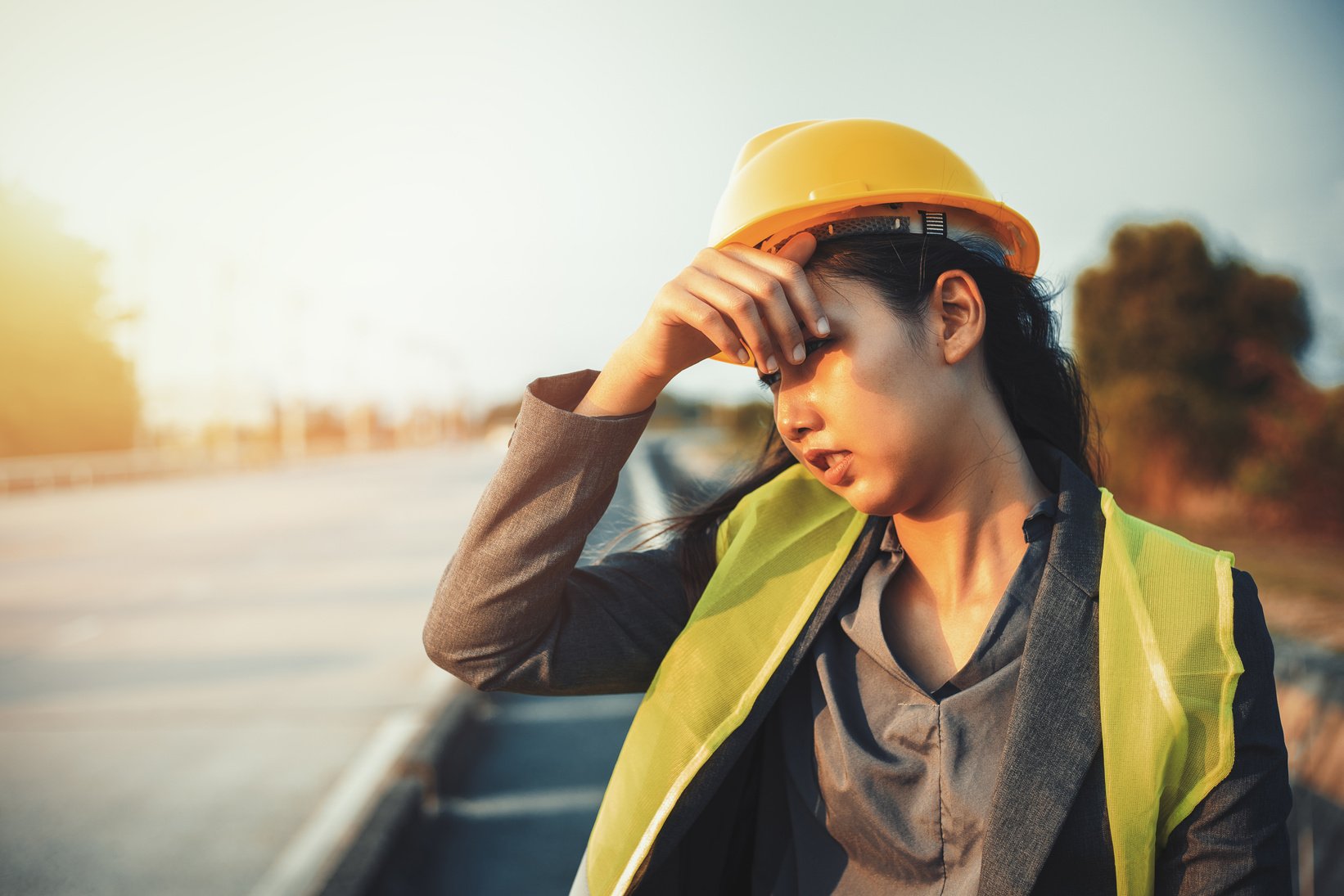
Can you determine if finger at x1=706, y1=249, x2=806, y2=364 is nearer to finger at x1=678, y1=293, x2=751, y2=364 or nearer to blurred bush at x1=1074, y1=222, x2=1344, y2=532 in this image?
finger at x1=678, y1=293, x2=751, y2=364

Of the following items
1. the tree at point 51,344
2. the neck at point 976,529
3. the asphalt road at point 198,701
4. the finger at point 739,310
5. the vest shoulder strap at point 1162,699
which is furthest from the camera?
the tree at point 51,344

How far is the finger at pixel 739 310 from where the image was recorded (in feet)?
4.95

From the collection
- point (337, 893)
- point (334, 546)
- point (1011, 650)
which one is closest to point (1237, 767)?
point (1011, 650)

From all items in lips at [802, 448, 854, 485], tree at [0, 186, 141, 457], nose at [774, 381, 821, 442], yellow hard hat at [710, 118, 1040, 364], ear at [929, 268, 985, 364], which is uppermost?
yellow hard hat at [710, 118, 1040, 364]

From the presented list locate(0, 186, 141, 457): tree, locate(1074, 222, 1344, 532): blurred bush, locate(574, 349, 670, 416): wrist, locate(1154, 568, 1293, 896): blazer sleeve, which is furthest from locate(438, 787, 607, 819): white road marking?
locate(0, 186, 141, 457): tree

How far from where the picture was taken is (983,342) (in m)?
1.80

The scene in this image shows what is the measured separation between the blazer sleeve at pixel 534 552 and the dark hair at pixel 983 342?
13.9 inches

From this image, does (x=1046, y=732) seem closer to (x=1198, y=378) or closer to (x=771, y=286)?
(x=771, y=286)

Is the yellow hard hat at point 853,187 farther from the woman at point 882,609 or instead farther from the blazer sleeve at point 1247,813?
the blazer sleeve at point 1247,813

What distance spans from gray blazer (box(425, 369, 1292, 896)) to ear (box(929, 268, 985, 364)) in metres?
0.33

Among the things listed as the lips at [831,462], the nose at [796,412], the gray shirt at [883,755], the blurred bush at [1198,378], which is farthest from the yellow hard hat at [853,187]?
the blurred bush at [1198,378]

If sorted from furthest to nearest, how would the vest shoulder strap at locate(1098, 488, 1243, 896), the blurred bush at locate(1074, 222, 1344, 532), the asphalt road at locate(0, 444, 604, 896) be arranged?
the blurred bush at locate(1074, 222, 1344, 532) → the asphalt road at locate(0, 444, 604, 896) → the vest shoulder strap at locate(1098, 488, 1243, 896)

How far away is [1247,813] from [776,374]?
3.18 ft

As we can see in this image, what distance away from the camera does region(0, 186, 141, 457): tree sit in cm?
3778
